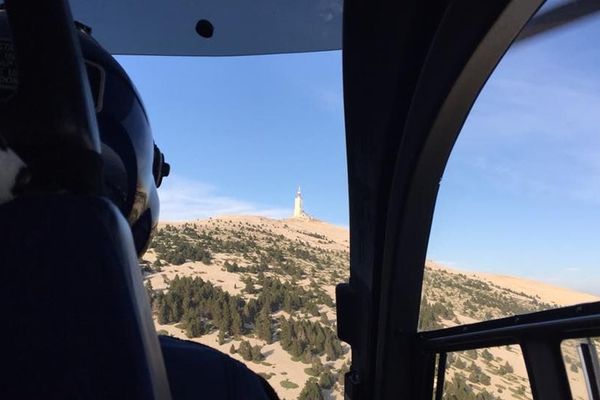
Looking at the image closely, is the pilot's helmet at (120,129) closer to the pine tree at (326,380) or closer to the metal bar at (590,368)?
the metal bar at (590,368)

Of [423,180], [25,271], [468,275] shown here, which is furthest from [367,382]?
[25,271]

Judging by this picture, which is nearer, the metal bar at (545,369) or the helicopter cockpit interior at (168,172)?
the helicopter cockpit interior at (168,172)

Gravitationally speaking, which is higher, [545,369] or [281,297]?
[281,297]

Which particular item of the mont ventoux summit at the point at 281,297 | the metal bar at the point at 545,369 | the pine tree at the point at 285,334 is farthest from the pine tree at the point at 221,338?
the metal bar at the point at 545,369

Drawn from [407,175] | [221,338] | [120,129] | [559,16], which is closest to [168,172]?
[120,129]

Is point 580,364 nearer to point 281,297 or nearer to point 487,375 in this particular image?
point 487,375

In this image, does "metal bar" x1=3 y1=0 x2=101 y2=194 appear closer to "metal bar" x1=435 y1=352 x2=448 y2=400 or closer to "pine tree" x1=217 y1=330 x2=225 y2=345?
"metal bar" x1=435 y1=352 x2=448 y2=400

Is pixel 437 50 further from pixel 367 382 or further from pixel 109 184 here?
pixel 367 382
